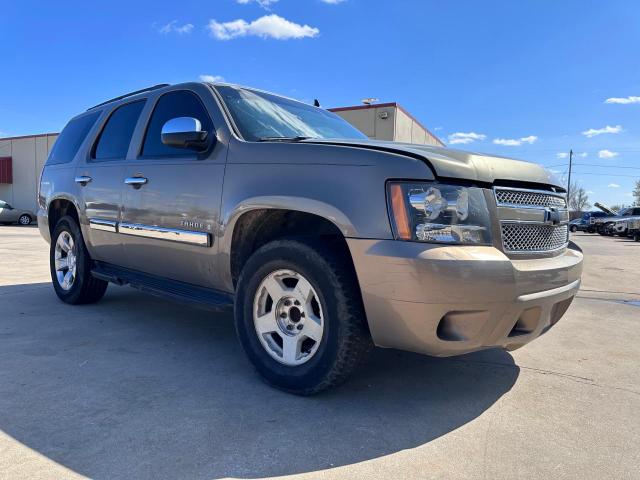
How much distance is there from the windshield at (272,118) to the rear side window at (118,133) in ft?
3.84

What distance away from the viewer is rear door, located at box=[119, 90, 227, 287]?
11.1 feet

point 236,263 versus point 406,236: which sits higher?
point 406,236

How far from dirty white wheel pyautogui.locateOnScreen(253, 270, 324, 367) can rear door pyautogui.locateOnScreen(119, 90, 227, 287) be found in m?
0.57

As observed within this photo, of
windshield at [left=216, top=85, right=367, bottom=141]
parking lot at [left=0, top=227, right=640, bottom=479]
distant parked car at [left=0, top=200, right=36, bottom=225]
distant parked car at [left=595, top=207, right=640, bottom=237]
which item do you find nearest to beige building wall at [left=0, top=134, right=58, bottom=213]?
distant parked car at [left=0, top=200, right=36, bottom=225]

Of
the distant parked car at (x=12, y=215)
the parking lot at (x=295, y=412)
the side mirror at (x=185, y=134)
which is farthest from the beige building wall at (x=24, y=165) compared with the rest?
the side mirror at (x=185, y=134)

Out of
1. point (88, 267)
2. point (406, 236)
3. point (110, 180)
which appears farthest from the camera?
point (88, 267)

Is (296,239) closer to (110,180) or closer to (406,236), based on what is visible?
(406,236)

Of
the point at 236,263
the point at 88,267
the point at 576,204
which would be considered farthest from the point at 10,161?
the point at 576,204

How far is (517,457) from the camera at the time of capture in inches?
91.0

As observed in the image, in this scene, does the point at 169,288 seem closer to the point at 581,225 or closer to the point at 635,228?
the point at 635,228

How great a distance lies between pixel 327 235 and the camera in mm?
2980

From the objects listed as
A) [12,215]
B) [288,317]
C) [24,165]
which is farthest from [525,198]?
[24,165]

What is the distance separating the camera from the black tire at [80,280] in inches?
197

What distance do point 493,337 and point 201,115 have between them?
2.54 m
